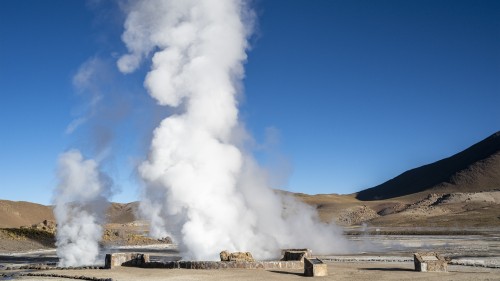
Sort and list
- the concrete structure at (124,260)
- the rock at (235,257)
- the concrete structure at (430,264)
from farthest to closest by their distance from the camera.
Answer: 1. the concrete structure at (124,260)
2. the rock at (235,257)
3. the concrete structure at (430,264)

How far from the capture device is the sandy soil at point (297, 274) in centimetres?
2272

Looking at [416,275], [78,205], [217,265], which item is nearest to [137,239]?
[78,205]

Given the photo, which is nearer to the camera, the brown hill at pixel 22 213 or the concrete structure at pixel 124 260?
the concrete structure at pixel 124 260

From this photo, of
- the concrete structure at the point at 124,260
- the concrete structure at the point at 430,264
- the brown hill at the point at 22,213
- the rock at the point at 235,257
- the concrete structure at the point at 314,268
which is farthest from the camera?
the brown hill at the point at 22,213

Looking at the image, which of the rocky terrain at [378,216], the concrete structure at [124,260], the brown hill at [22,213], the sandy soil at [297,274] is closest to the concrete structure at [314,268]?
the sandy soil at [297,274]

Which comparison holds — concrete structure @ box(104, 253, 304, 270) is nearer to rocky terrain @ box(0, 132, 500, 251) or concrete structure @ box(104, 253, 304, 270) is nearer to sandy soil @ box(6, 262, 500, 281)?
sandy soil @ box(6, 262, 500, 281)

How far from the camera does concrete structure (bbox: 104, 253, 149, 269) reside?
1174 inches

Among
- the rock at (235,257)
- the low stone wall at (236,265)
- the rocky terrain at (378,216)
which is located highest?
the rocky terrain at (378,216)

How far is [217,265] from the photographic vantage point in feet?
90.9

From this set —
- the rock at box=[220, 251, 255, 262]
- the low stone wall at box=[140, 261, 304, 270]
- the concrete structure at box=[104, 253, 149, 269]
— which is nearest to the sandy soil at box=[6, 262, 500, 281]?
the low stone wall at box=[140, 261, 304, 270]

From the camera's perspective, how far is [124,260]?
31.4 meters

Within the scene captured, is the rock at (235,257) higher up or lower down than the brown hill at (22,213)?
lower down

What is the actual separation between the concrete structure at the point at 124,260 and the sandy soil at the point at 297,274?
1425 millimetres

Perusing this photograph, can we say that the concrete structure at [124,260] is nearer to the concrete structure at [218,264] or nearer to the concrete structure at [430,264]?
the concrete structure at [218,264]
